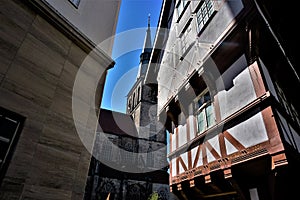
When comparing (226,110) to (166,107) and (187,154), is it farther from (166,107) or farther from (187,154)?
(166,107)

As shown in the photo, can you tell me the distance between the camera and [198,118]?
608 centimetres

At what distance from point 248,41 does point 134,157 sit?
24.7m

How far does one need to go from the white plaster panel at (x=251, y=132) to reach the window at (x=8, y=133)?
13.7ft

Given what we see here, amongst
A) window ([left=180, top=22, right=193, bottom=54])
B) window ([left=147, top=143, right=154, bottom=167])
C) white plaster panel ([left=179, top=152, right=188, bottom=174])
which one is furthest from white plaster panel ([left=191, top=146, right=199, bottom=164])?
window ([left=147, top=143, right=154, bottom=167])

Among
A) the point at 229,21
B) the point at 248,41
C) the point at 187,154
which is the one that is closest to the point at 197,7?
the point at 229,21

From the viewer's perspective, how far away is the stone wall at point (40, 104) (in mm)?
2443

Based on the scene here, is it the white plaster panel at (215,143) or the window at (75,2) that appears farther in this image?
the white plaster panel at (215,143)

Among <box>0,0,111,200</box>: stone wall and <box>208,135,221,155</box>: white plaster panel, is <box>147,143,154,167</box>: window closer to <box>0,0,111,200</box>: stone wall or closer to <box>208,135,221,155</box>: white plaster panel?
<box>208,135,221,155</box>: white plaster panel

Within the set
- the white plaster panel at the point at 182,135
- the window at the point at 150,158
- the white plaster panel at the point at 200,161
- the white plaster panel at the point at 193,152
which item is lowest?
the white plaster panel at the point at 200,161

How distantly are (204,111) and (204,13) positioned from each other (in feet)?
11.0

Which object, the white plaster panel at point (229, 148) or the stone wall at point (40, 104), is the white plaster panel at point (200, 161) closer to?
the white plaster panel at point (229, 148)

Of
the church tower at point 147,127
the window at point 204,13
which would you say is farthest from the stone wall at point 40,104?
the church tower at point 147,127

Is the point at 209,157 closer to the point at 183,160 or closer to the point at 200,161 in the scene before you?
the point at 200,161

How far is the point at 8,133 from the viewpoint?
2.45m
